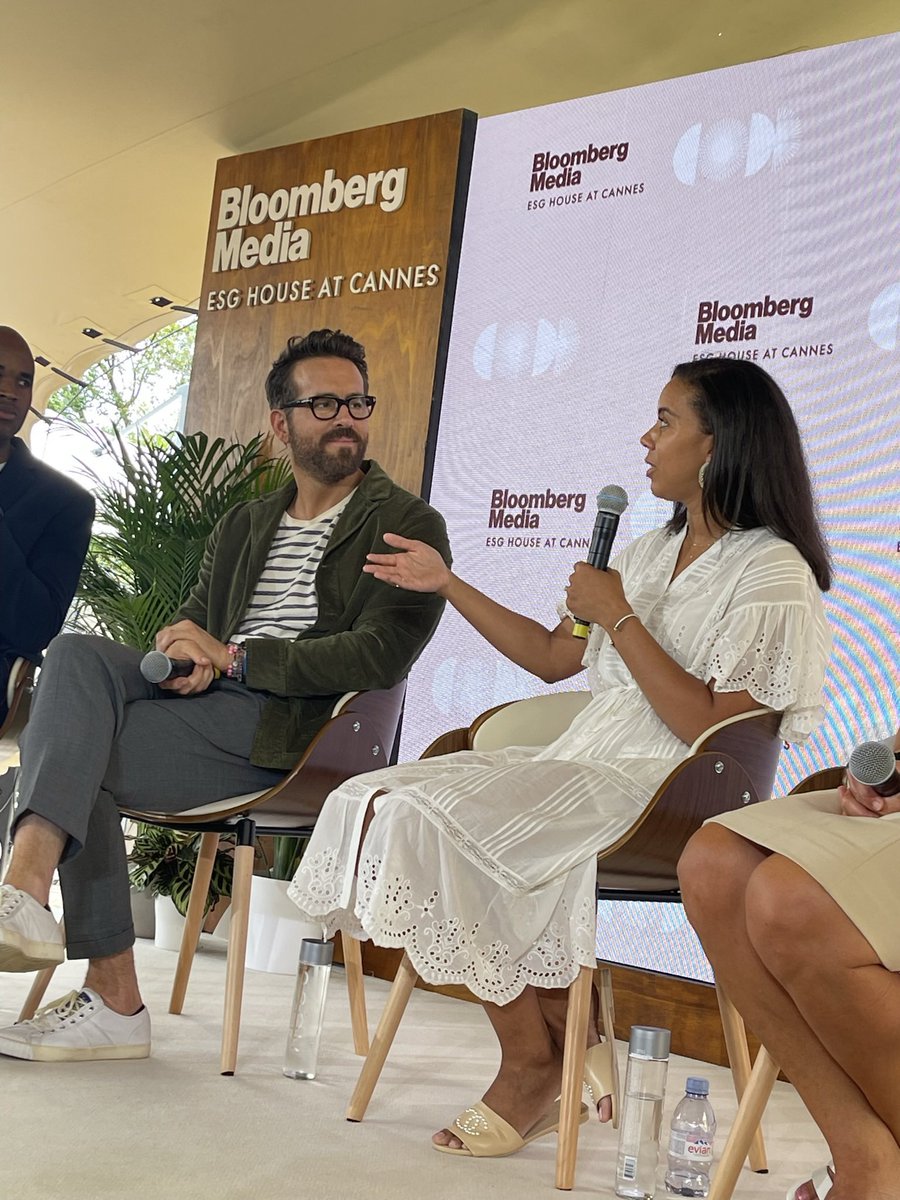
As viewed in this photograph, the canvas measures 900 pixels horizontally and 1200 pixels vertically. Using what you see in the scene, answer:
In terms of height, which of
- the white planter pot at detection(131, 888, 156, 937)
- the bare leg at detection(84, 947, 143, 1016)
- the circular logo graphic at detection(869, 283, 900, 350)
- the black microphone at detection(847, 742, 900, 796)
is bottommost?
the white planter pot at detection(131, 888, 156, 937)

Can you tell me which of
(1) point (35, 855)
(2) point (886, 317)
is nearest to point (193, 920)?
(1) point (35, 855)

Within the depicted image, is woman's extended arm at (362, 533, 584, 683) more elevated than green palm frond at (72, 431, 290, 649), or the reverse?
green palm frond at (72, 431, 290, 649)

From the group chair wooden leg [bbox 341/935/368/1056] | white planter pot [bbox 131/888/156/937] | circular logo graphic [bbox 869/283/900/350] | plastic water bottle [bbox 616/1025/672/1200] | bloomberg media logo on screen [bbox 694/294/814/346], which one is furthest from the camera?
white planter pot [bbox 131/888/156/937]

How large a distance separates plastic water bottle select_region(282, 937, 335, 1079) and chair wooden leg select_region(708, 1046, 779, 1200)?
3.29 ft

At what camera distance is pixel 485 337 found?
4.56 metres

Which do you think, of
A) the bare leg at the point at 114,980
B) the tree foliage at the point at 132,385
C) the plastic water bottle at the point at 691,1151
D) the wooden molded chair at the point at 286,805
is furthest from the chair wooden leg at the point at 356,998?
the tree foliage at the point at 132,385

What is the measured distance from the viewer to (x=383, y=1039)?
243 centimetres

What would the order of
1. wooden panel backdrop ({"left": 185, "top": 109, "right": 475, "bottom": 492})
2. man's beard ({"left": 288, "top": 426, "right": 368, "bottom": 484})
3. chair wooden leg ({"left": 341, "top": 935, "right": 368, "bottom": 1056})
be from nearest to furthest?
chair wooden leg ({"left": 341, "top": 935, "right": 368, "bottom": 1056})
man's beard ({"left": 288, "top": 426, "right": 368, "bottom": 484})
wooden panel backdrop ({"left": 185, "top": 109, "right": 475, "bottom": 492})

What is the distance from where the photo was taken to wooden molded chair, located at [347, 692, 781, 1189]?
2.23 m

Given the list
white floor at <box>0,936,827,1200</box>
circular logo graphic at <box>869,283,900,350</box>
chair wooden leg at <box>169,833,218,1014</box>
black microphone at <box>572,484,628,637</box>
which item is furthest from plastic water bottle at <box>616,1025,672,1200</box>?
circular logo graphic at <box>869,283,900,350</box>

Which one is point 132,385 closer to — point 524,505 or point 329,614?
point 524,505

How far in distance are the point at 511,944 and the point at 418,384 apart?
9.07ft

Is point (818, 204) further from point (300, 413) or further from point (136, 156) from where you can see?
point (136, 156)

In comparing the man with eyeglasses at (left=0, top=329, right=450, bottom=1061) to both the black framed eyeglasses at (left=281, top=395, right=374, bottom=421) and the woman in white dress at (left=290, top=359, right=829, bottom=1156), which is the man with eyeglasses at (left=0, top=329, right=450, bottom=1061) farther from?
the woman in white dress at (left=290, top=359, right=829, bottom=1156)
